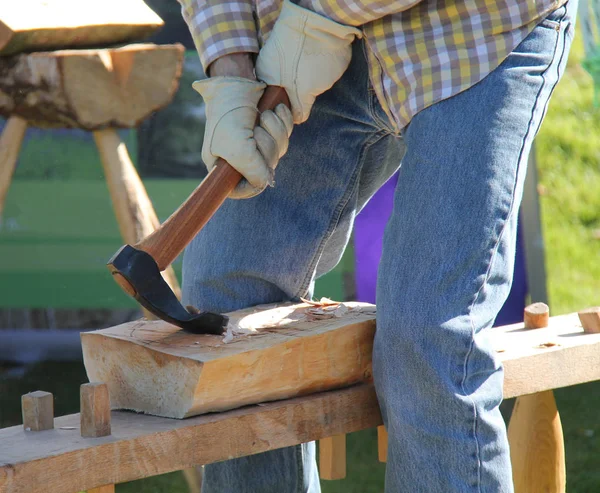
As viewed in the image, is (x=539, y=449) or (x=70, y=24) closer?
(x=539, y=449)

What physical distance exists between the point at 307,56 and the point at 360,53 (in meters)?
0.11

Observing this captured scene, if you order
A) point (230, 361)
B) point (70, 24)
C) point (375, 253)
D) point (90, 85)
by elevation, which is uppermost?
point (70, 24)

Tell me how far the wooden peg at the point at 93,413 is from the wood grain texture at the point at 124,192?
104 centimetres

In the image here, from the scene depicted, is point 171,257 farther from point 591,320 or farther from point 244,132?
point 591,320

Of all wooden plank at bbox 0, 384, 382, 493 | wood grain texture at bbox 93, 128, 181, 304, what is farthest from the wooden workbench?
wood grain texture at bbox 93, 128, 181, 304

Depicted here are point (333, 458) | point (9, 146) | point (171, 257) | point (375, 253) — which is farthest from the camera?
point (375, 253)

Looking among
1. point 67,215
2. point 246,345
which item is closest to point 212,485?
point 246,345

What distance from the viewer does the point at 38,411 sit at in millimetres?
1256

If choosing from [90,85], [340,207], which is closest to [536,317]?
[340,207]

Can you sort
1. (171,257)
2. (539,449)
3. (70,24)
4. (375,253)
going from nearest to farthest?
(171,257) < (539,449) < (70,24) < (375,253)

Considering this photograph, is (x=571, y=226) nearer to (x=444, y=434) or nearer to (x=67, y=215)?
(x=67, y=215)

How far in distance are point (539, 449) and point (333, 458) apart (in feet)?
1.60

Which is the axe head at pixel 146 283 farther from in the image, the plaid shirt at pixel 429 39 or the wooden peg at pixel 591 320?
the wooden peg at pixel 591 320

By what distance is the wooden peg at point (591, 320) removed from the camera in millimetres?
1688
